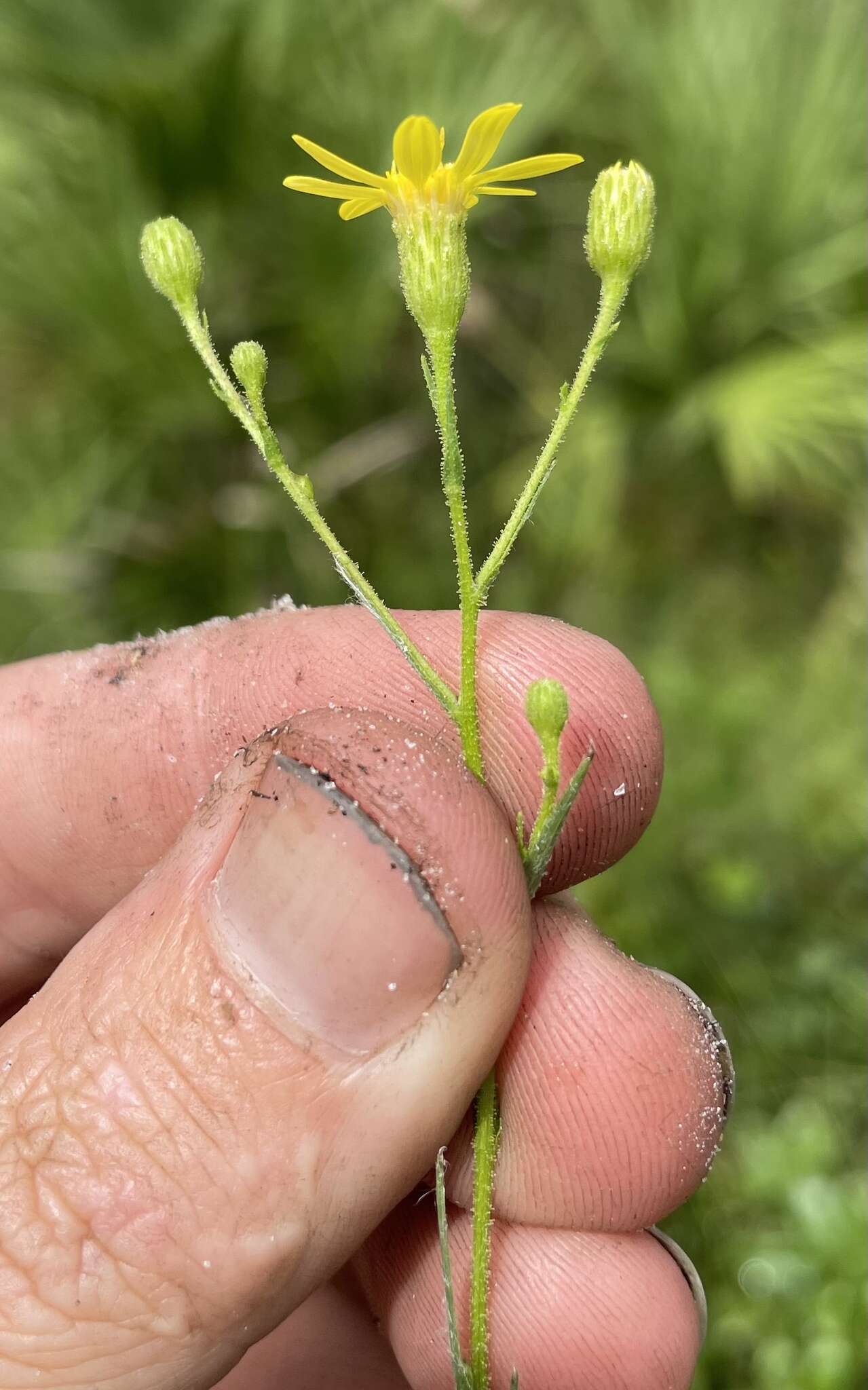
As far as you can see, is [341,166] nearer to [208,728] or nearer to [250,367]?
[250,367]

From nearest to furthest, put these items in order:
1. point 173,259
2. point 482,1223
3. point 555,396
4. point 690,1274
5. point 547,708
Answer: point 547,708
point 173,259
point 482,1223
point 690,1274
point 555,396

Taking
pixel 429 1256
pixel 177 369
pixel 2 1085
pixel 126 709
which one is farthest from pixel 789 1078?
pixel 177 369

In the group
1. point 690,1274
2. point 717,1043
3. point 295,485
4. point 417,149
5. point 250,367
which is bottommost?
point 690,1274

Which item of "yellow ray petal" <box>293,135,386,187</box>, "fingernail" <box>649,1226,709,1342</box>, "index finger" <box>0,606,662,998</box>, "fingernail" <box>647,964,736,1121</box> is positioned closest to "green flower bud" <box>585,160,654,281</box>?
"yellow ray petal" <box>293,135,386,187</box>

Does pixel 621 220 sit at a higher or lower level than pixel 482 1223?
higher

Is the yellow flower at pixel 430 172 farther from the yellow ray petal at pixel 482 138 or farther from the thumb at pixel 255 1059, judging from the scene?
the thumb at pixel 255 1059

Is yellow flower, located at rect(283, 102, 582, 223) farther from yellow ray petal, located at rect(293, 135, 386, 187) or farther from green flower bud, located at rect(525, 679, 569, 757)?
green flower bud, located at rect(525, 679, 569, 757)

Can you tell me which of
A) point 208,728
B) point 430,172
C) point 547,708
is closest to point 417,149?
point 430,172

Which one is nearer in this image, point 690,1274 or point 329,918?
point 329,918
